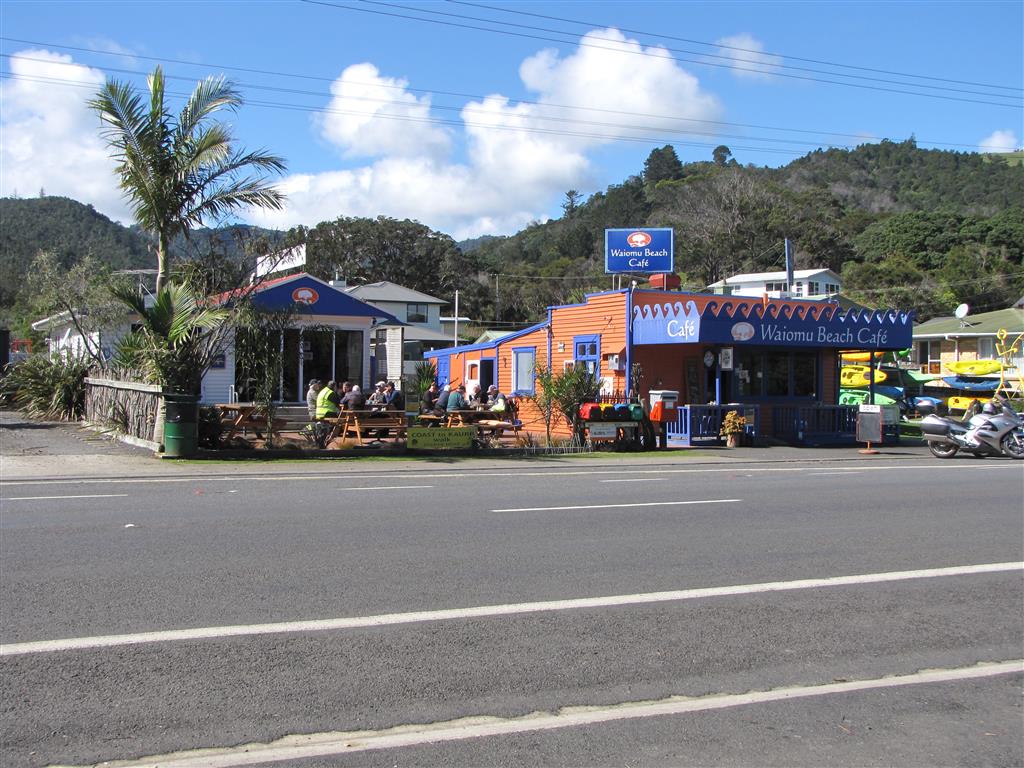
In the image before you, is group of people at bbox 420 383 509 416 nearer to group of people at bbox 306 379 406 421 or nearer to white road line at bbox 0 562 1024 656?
group of people at bbox 306 379 406 421

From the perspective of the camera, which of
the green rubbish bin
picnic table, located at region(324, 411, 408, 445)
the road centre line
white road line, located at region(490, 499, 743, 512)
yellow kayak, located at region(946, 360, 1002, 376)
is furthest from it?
yellow kayak, located at region(946, 360, 1002, 376)

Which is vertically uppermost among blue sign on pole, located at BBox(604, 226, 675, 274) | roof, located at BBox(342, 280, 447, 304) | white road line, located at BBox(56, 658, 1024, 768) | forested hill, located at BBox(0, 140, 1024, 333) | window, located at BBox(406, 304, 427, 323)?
forested hill, located at BBox(0, 140, 1024, 333)

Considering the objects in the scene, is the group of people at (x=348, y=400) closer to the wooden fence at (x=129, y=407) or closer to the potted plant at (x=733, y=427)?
the wooden fence at (x=129, y=407)

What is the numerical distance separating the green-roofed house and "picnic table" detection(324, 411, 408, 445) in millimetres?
35053

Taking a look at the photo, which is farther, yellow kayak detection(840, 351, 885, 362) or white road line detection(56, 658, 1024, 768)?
yellow kayak detection(840, 351, 885, 362)

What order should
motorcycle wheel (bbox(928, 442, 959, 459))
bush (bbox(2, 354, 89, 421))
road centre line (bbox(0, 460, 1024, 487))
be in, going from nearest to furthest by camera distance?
1. road centre line (bbox(0, 460, 1024, 487))
2. motorcycle wheel (bbox(928, 442, 959, 459))
3. bush (bbox(2, 354, 89, 421))

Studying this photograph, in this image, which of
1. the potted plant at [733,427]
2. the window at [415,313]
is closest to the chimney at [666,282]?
the potted plant at [733,427]

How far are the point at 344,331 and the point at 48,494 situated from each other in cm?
1513

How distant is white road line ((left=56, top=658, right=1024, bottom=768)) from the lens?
14.3 feet

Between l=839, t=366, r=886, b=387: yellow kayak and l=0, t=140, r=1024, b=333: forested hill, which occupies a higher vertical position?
l=0, t=140, r=1024, b=333: forested hill

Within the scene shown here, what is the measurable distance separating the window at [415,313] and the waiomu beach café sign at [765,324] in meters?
43.0

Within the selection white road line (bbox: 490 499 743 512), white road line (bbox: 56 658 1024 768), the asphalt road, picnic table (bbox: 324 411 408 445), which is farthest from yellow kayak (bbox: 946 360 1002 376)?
white road line (bbox: 56 658 1024 768)

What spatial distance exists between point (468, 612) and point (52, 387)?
22.2 m

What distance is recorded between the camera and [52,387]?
2509cm
